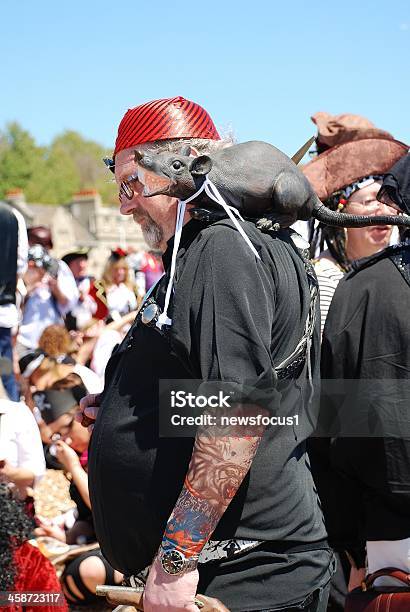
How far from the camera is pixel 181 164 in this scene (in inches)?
79.4

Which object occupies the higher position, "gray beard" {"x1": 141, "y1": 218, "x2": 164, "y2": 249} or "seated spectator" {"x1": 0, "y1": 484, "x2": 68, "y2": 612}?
"gray beard" {"x1": 141, "y1": 218, "x2": 164, "y2": 249}

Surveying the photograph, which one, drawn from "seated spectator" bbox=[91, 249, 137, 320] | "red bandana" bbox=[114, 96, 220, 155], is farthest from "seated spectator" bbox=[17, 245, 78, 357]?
"red bandana" bbox=[114, 96, 220, 155]

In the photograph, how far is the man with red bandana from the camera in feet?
5.95

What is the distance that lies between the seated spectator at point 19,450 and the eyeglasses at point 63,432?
70.0 inches

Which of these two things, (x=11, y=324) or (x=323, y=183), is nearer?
(x=323, y=183)

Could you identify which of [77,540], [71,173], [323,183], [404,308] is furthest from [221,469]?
[71,173]

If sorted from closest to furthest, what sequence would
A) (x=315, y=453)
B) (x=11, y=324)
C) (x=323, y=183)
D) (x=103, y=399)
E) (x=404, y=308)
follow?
(x=103, y=399)
(x=404, y=308)
(x=315, y=453)
(x=323, y=183)
(x=11, y=324)

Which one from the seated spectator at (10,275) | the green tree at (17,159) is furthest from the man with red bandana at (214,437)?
the green tree at (17,159)

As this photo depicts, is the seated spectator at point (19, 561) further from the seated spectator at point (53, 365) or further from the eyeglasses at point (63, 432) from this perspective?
the seated spectator at point (53, 365)

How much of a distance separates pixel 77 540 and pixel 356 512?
8.27 ft

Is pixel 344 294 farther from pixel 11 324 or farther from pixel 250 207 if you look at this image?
pixel 11 324

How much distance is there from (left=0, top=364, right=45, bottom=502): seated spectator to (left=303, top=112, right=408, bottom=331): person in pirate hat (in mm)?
1430

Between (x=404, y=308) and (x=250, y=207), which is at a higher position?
(x=250, y=207)

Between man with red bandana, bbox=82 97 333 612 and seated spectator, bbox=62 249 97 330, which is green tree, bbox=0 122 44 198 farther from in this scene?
man with red bandana, bbox=82 97 333 612
